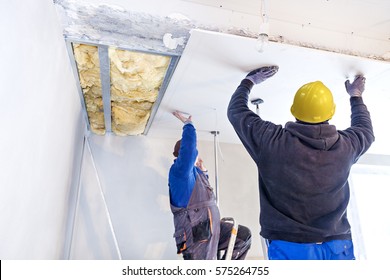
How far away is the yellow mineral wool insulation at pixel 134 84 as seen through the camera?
5.66 feet

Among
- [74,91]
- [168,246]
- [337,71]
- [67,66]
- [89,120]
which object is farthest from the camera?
[168,246]

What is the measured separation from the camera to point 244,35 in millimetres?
1467

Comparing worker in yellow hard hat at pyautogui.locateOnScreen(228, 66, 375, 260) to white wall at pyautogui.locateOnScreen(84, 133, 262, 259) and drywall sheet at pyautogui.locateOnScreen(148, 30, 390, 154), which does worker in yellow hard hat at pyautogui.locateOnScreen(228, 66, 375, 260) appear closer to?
drywall sheet at pyautogui.locateOnScreen(148, 30, 390, 154)

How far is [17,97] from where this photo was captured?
3.00 feet

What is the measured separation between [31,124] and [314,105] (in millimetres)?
1194

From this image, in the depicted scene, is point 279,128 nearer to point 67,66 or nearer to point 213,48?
point 213,48

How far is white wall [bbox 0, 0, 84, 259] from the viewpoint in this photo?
33.4 inches

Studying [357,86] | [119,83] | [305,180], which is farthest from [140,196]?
[357,86]

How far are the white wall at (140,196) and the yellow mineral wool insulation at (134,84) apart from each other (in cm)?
36

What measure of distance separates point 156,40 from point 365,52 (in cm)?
116

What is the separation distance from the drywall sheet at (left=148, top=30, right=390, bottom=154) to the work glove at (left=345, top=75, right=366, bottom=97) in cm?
4

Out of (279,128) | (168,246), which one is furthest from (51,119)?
(168,246)

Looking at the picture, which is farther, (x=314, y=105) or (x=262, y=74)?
(x=262, y=74)

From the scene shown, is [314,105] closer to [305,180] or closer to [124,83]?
[305,180]
